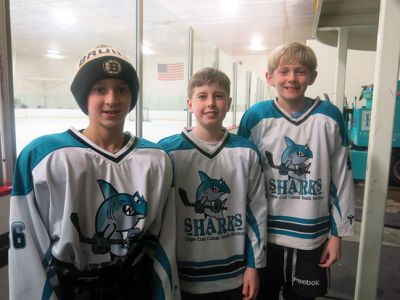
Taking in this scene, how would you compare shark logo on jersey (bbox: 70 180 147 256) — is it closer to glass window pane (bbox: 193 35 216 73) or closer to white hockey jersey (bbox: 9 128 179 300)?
white hockey jersey (bbox: 9 128 179 300)

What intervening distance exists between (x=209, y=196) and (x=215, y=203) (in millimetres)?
29

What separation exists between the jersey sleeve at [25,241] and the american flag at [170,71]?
2158 millimetres

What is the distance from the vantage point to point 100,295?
28.9 inches

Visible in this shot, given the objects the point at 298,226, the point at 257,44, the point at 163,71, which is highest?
the point at 257,44

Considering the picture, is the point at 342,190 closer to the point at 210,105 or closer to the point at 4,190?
the point at 210,105

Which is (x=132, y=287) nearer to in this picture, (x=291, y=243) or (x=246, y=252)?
(x=246, y=252)

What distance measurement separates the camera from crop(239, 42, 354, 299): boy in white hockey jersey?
1.05 metres

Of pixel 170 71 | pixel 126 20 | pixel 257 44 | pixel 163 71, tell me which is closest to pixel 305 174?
pixel 126 20

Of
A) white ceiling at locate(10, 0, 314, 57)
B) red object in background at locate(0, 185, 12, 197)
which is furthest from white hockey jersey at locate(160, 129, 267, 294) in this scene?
white ceiling at locate(10, 0, 314, 57)

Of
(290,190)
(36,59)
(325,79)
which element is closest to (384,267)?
(290,190)

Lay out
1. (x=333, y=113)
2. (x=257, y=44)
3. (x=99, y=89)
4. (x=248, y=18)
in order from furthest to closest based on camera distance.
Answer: (x=257, y=44)
(x=248, y=18)
(x=333, y=113)
(x=99, y=89)

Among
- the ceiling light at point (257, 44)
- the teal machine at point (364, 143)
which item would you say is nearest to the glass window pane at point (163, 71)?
the teal machine at point (364, 143)

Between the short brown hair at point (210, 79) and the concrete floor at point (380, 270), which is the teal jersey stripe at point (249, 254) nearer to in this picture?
the short brown hair at point (210, 79)

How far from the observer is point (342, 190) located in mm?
1077
